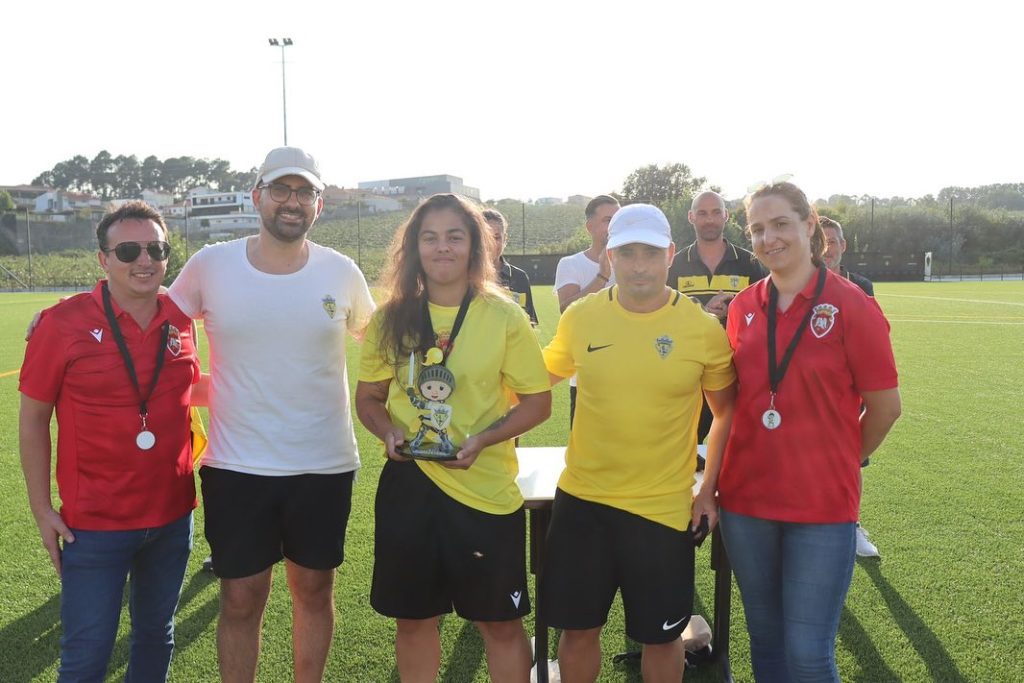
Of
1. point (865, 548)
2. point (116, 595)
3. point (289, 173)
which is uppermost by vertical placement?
point (289, 173)

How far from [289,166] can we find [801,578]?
2280mm

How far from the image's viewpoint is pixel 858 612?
372cm

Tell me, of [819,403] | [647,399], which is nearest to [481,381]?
[647,399]

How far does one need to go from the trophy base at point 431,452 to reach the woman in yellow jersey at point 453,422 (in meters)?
0.04

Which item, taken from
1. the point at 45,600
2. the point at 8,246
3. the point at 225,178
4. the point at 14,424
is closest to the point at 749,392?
the point at 45,600

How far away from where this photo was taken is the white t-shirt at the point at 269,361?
268 cm

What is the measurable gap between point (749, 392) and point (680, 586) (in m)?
0.69

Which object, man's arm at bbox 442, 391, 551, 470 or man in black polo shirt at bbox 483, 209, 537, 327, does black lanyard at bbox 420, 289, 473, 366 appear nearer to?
man's arm at bbox 442, 391, 551, 470

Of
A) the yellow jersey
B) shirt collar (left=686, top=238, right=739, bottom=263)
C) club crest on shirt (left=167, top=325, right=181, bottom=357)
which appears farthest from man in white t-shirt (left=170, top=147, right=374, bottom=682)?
shirt collar (left=686, top=238, right=739, bottom=263)

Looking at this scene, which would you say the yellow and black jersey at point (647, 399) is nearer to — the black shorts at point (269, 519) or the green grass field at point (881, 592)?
the black shorts at point (269, 519)

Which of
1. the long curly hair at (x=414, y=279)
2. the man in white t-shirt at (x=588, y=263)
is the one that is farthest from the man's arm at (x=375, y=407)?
the man in white t-shirt at (x=588, y=263)

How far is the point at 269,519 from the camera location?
272 cm

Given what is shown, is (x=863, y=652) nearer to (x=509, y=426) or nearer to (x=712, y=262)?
(x=509, y=426)

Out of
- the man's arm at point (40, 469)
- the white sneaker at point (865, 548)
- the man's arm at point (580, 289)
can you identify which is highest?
the man's arm at point (580, 289)
